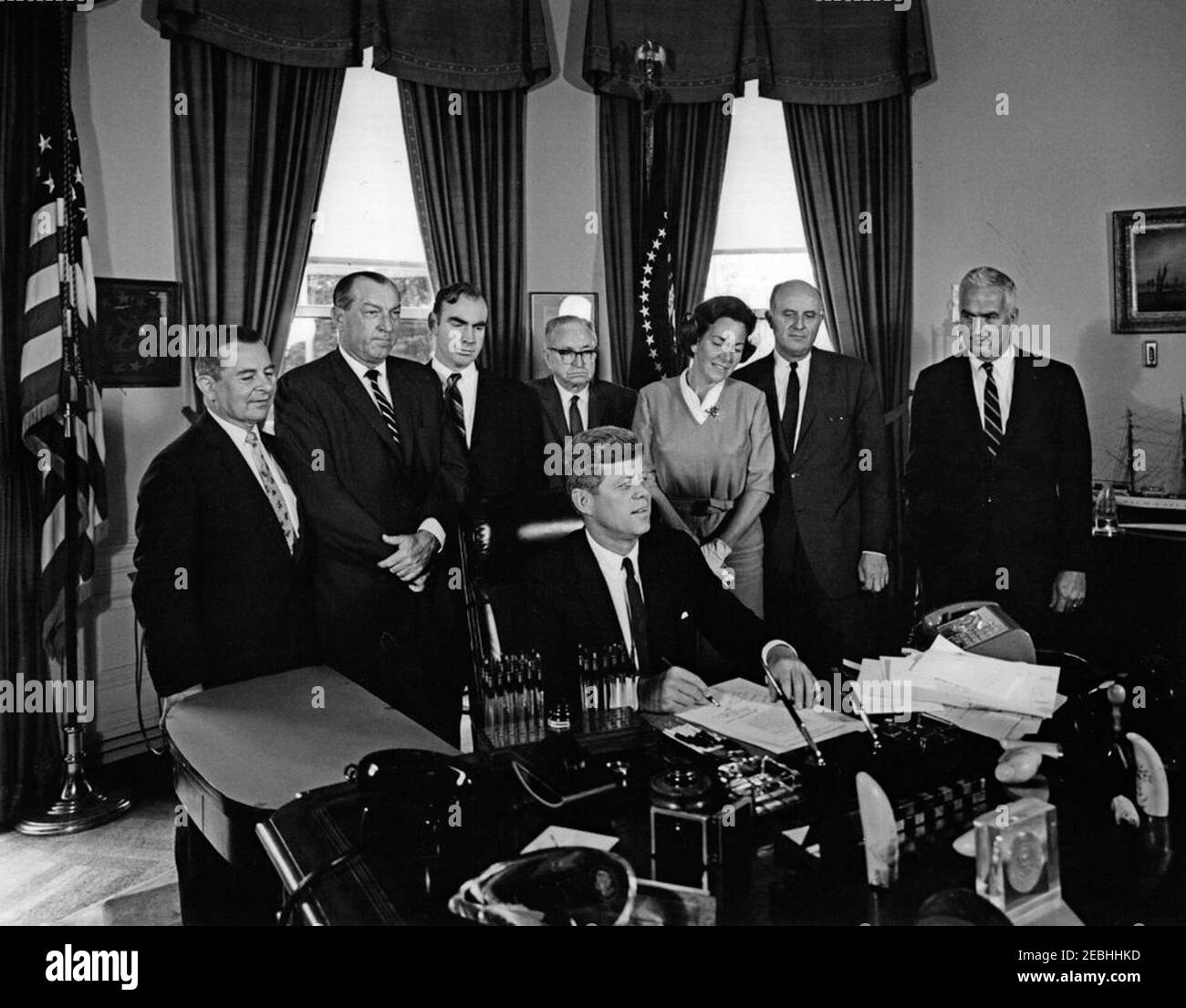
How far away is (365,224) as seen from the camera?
3.70m

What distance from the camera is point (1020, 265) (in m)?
4.13

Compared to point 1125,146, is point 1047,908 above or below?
below

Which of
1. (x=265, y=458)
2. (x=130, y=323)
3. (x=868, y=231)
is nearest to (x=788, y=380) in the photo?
(x=868, y=231)

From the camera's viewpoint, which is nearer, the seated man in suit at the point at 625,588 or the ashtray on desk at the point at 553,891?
the ashtray on desk at the point at 553,891

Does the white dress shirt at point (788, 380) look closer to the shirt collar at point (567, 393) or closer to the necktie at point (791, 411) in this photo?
the necktie at point (791, 411)

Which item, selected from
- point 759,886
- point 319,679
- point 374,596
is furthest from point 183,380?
point 759,886

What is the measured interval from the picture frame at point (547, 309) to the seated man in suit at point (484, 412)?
0.38 metres

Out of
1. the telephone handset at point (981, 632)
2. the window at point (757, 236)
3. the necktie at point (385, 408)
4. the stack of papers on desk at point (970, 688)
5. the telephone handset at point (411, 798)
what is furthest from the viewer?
the window at point (757, 236)

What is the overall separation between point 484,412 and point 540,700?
1.80m

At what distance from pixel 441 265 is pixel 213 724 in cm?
226

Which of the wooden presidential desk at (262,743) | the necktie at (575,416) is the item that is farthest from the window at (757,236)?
the wooden presidential desk at (262,743)

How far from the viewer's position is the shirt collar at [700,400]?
11.7ft

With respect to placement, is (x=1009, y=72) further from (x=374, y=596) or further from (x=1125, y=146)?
(x=374, y=596)
